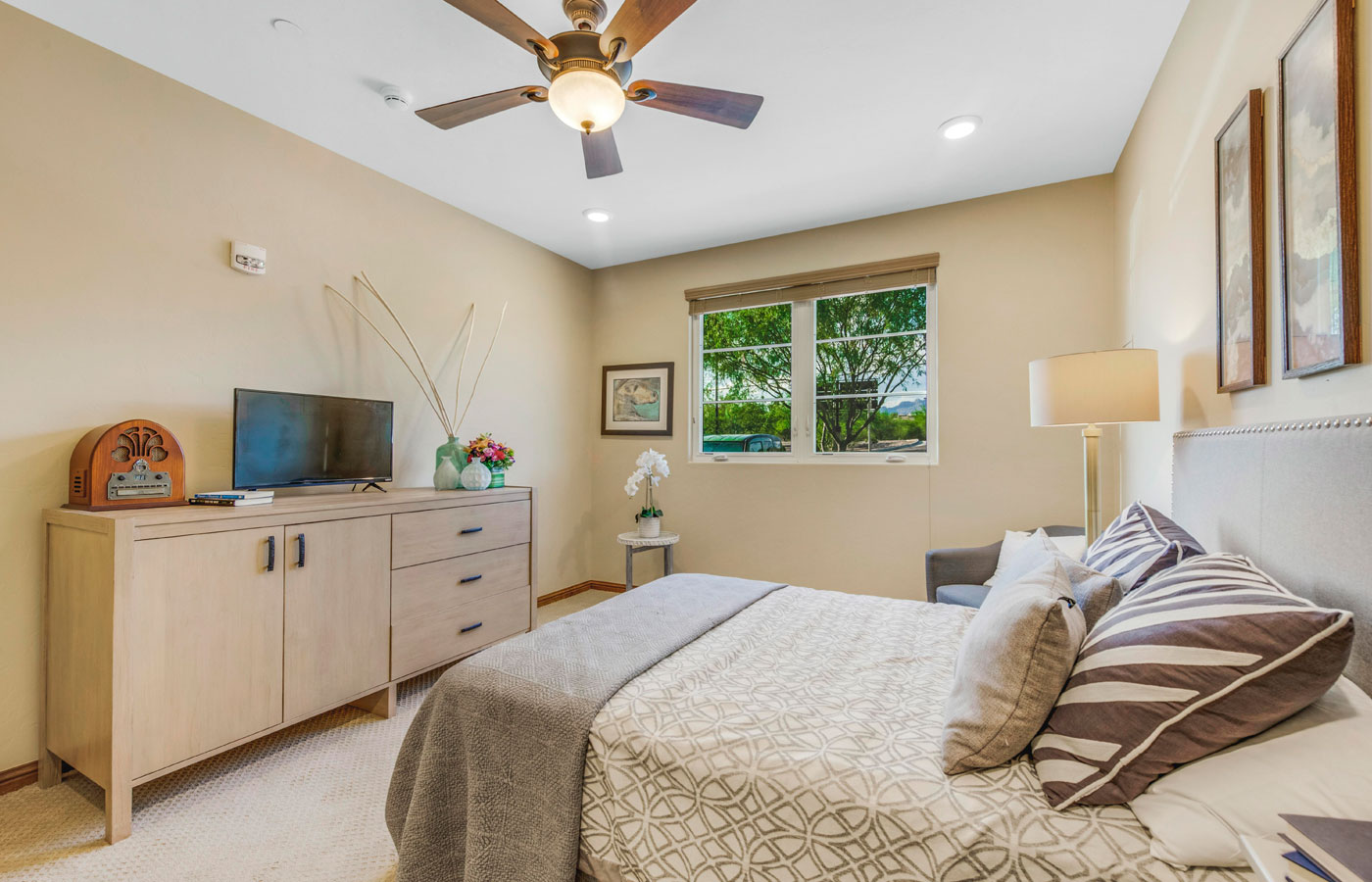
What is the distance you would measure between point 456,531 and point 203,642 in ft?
3.37

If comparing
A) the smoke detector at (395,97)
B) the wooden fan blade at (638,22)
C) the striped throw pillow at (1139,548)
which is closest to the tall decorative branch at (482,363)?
the smoke detector at (395,97)

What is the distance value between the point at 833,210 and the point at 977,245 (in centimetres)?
84

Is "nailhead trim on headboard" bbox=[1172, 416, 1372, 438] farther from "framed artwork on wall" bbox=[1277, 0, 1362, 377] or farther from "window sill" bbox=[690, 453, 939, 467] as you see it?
"window sill" bbox=[690, 453, 939, 467]

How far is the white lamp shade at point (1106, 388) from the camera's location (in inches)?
74.9

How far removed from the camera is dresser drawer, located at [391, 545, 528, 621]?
2553 mm

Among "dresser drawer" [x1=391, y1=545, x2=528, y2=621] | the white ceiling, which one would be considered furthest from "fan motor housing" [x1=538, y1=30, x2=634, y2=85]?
"dresser drawer" [x1=391, y1=545, x2=528, y2=621]

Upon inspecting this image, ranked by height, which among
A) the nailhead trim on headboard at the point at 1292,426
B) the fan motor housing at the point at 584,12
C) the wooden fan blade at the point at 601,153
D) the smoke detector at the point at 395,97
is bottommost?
the nailhead trim on headboard at the point at 1292,426

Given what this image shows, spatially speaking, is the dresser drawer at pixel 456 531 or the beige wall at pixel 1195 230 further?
the dresser drawer at pixel 456 531

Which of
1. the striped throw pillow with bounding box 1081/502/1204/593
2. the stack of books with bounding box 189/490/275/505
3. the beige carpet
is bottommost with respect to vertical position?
the beige carpet

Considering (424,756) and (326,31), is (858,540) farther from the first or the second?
(326,31)

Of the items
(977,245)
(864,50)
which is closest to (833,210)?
(977,245)

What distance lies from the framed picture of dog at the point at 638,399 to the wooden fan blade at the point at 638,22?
2681 millimetres

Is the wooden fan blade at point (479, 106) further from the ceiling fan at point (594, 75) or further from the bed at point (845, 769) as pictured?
the bed at point (845, 769)

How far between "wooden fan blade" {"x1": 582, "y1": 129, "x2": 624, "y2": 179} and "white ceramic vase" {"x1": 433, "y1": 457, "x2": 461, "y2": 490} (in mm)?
1670
